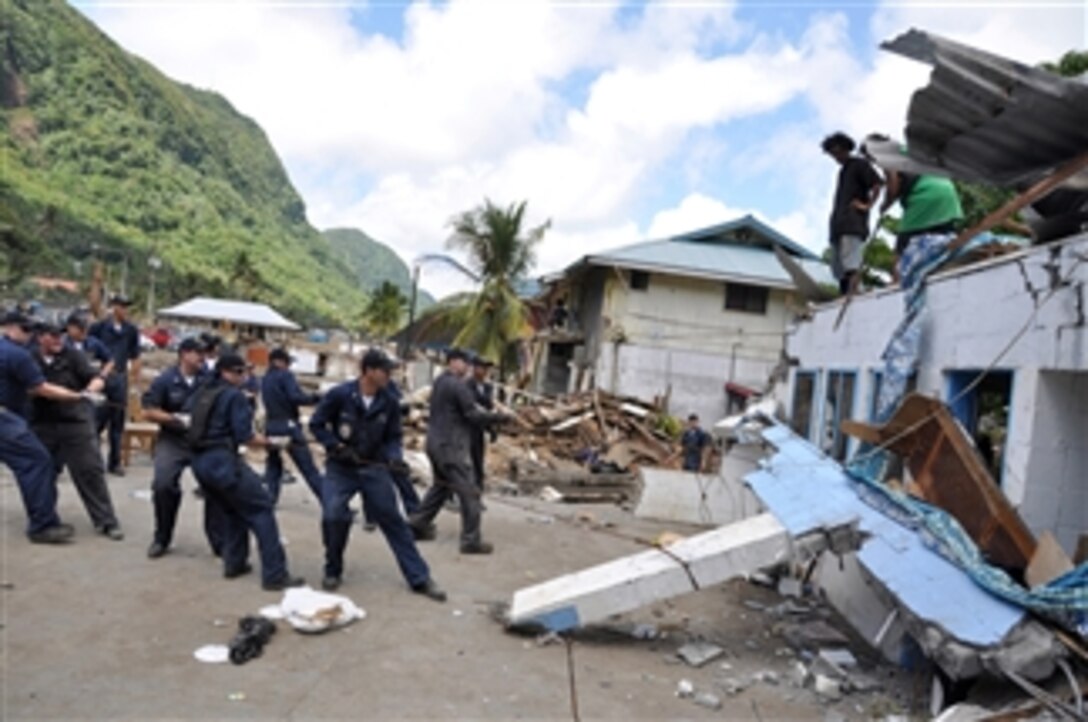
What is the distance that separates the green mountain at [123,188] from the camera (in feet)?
214

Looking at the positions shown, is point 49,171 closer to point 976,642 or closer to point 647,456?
point 647,456

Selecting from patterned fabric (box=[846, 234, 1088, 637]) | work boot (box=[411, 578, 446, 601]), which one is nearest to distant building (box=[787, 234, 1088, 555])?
patterned fabric (box=[846, 234, 1088, 637])

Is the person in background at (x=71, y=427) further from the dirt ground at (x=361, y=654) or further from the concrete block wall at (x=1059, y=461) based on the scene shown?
the concrete block wall at (x=1059, y=461)

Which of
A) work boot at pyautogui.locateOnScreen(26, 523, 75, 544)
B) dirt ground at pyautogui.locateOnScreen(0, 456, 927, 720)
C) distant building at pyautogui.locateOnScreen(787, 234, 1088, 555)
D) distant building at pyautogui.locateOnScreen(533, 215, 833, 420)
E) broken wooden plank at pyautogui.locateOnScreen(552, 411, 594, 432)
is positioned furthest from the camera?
distant building at pyautogui.locateOnScreen(533, 215, 833, 420)

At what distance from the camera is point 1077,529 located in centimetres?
522

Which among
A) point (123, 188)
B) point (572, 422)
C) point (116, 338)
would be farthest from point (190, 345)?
point (123, 188)

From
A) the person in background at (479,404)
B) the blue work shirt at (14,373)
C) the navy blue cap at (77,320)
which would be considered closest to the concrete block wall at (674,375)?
the person in background at (479,404)

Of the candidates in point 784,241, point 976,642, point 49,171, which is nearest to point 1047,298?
point 976,642

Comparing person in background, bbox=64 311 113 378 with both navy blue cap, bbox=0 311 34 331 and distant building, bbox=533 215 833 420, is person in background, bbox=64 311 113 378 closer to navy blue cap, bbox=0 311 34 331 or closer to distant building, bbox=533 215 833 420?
navy blue cap, bbox=0 311 34 331

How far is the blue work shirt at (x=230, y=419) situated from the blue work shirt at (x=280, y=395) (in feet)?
6.85

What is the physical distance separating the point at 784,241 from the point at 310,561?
758 inches

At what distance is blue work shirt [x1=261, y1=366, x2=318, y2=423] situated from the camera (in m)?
8.83

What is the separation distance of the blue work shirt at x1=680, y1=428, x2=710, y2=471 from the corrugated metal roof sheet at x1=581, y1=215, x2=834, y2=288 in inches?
254

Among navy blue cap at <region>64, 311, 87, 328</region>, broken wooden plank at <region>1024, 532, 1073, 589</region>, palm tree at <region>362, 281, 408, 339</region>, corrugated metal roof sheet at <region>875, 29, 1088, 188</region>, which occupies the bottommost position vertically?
broken wooden plank at <region>1024, 532, 1073, 589</region>
